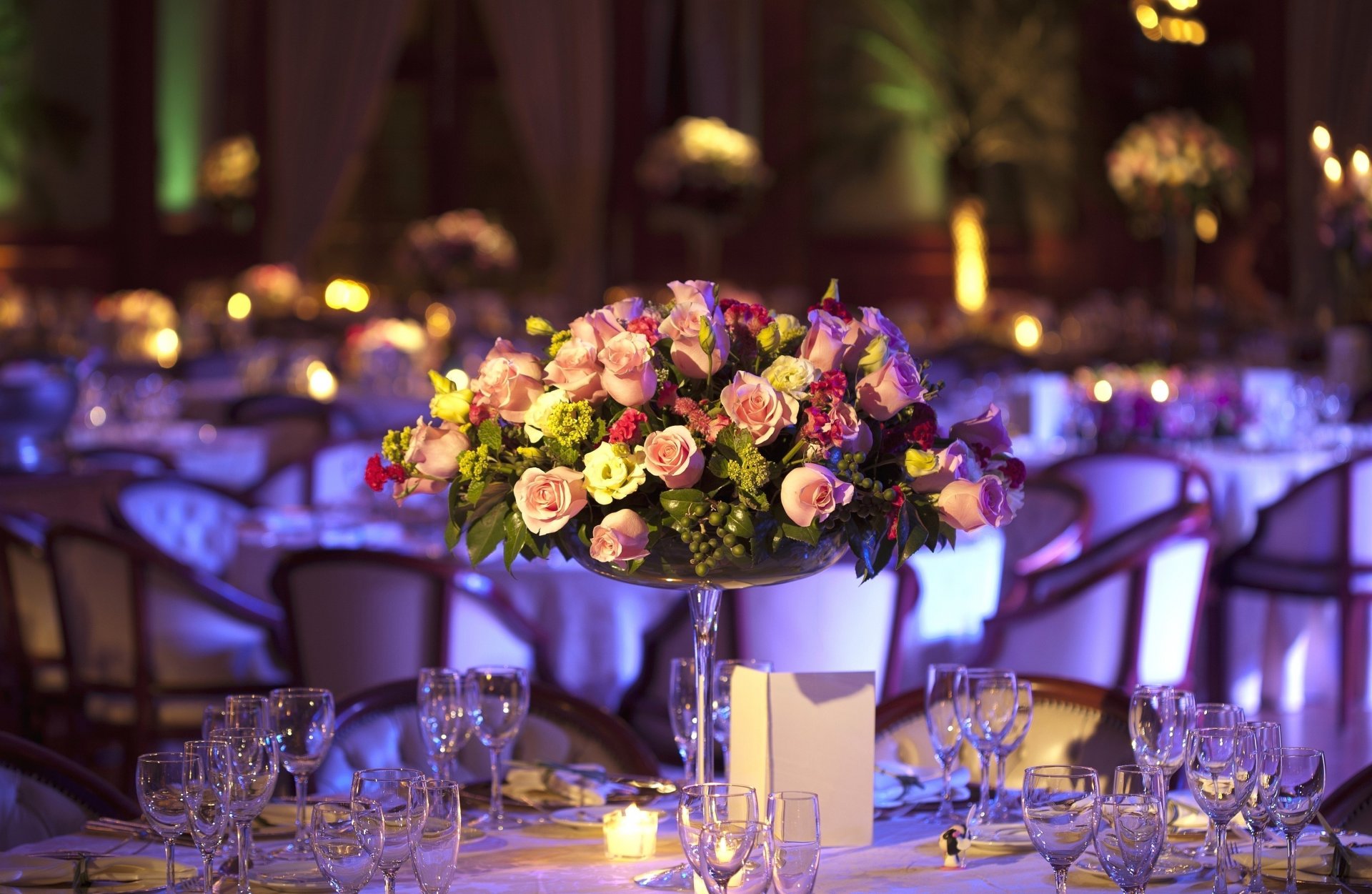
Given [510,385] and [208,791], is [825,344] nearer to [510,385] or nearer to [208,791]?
[510,385]

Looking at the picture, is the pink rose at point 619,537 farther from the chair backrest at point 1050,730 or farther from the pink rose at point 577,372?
the chair backrest at point 1050,730

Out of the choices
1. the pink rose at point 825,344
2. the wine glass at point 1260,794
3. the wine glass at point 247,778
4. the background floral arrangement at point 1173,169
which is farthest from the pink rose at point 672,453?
the background floral arrangement at point 1173,169

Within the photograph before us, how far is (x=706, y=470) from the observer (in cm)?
186

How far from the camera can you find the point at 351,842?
1689 mm

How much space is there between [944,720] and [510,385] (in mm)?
718

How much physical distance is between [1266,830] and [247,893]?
3.78 feet

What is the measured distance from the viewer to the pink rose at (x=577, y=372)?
1.84 m

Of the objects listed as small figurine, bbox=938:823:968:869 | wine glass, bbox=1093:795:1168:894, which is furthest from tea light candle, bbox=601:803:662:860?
wine glass, bbox=1093:795:1168:894

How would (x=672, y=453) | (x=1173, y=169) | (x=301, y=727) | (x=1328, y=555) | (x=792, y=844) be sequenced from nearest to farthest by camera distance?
(x=792, y=844) → (x=672, y=453) → (x=301, y=727) → (x=1328, y=555) → (x=1173, y=169)

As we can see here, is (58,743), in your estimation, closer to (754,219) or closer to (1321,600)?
(1321,600)

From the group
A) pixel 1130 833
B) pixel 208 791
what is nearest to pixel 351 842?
pixel 208 791

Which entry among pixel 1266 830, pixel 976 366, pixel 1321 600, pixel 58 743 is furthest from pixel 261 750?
pixel 976 366

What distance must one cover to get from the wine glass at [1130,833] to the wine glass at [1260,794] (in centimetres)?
22

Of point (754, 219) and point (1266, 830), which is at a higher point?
point (754, 219)
